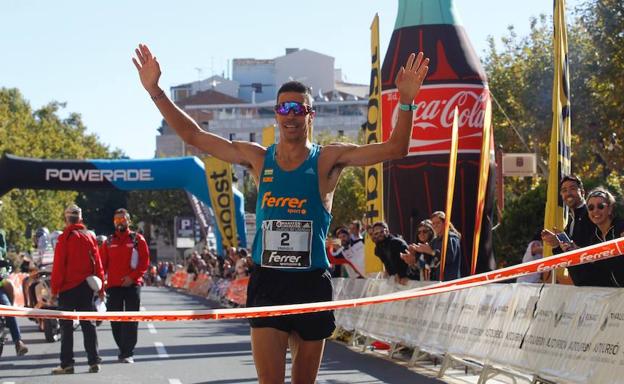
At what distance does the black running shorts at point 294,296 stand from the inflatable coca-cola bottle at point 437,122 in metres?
15.5

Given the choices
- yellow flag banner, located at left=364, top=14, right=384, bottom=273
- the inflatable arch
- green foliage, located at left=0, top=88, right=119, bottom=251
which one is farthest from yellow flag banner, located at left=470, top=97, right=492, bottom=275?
green foliage, located at left=0, top=88, right=119, bottom=251

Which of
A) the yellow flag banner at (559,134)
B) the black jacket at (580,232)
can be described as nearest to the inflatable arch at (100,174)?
the yellow flag banner at (559,134)

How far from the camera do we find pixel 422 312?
15250 millimetres

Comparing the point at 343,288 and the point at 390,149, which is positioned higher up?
the point at 390,149

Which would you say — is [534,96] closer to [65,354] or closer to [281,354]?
[65,354]

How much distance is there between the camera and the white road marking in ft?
55.0

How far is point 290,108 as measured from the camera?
6.74 metres

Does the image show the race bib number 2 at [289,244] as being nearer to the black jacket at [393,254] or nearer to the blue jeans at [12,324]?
the black jacket at [393,254]

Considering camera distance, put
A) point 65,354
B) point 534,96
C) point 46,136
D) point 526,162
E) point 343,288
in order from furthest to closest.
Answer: point 46,136, point 534,96, point 526,162, point 343,288, point 65,354

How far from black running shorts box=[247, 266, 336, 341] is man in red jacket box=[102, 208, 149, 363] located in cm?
918

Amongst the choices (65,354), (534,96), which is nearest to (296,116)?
(65,354)

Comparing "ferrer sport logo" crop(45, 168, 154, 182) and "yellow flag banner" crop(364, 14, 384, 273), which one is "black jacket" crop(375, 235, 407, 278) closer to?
"yellow flag banner" crop(364, 14, 384, 273)

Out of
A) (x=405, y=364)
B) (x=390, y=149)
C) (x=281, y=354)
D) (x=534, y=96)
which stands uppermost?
(x=534, y=96)

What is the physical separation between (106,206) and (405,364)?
105618 mm
